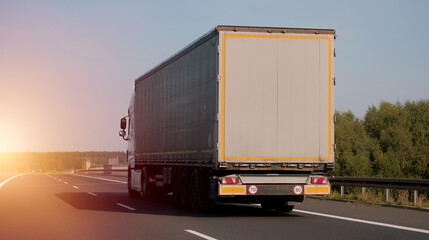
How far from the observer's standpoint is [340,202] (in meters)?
19.5

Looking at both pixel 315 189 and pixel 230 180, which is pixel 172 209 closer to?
pixel 230 180

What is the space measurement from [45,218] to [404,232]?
764cm

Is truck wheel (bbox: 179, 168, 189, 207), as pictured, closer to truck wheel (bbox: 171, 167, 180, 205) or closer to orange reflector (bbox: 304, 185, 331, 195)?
truck wheel (bbox: 171, 167, 180, 205)

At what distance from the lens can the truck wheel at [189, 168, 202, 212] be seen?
610 inches

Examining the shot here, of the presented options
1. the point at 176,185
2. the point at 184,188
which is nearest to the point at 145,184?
the point at 176,185

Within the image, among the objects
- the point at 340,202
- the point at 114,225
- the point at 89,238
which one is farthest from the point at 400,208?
the point at 89,238

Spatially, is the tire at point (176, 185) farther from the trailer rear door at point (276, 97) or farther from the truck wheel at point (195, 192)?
the trailer rear door at point (276, 97)

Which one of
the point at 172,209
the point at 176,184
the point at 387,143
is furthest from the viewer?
the point at 387,143

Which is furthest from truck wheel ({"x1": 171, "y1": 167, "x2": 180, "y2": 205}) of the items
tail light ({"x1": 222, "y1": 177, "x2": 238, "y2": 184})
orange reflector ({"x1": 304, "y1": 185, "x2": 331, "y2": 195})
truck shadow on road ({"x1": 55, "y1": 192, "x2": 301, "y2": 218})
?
orange reflector ({"x1": 304, "y1": 185, "x2": 331, "y2": 195})

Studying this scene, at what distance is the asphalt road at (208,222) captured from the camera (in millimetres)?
11125

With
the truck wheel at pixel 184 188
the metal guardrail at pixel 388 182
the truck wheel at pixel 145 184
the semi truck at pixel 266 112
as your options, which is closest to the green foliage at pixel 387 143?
the metal guardrail at pixel 388 182

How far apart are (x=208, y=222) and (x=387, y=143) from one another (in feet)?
147

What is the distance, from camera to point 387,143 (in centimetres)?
5556

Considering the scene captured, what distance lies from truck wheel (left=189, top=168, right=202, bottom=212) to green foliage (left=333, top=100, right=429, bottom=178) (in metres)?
28.3
